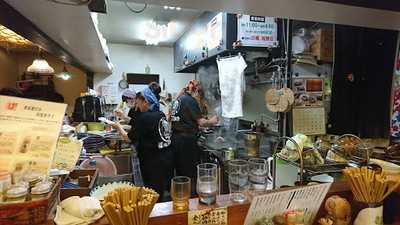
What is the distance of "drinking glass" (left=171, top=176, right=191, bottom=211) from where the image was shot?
108 centimetres

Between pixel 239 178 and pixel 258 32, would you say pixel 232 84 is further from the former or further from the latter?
pixel 239 178

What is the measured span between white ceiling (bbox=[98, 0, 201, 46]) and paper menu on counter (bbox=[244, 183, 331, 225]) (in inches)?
116

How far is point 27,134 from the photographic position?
3.18 ft

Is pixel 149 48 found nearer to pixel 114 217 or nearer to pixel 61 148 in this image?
pixel 61 148

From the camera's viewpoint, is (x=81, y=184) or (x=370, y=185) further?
(x=81, y=184)

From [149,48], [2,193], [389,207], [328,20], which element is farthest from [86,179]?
[149,48]

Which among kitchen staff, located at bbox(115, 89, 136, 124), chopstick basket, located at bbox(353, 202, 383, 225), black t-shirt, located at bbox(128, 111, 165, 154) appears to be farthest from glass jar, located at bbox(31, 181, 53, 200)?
kitchen staff, located at bbox(115, 89, 136, 124)

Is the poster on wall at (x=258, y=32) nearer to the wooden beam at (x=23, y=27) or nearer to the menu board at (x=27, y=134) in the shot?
the wooden beam at (x=23, y=27)

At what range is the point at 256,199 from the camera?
108 centimetres

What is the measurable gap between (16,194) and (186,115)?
9.22ft

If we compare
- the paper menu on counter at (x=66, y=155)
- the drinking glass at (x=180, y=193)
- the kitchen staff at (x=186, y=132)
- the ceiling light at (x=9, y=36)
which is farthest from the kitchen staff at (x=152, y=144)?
the drinking glass at (x=180, y=193)

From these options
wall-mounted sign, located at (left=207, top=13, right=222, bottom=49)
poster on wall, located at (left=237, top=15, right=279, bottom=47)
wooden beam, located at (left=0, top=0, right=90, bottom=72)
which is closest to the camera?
wooden beam, located at (left=0, top=0, right=90, bottom=72)

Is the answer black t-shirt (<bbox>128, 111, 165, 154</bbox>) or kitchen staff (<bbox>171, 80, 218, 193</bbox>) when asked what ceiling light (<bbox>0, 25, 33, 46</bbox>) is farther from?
kitchen staff (<bbox>171, 80, 218, 193</bbox>)

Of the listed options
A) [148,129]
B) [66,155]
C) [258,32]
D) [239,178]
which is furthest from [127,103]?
[239,178]
